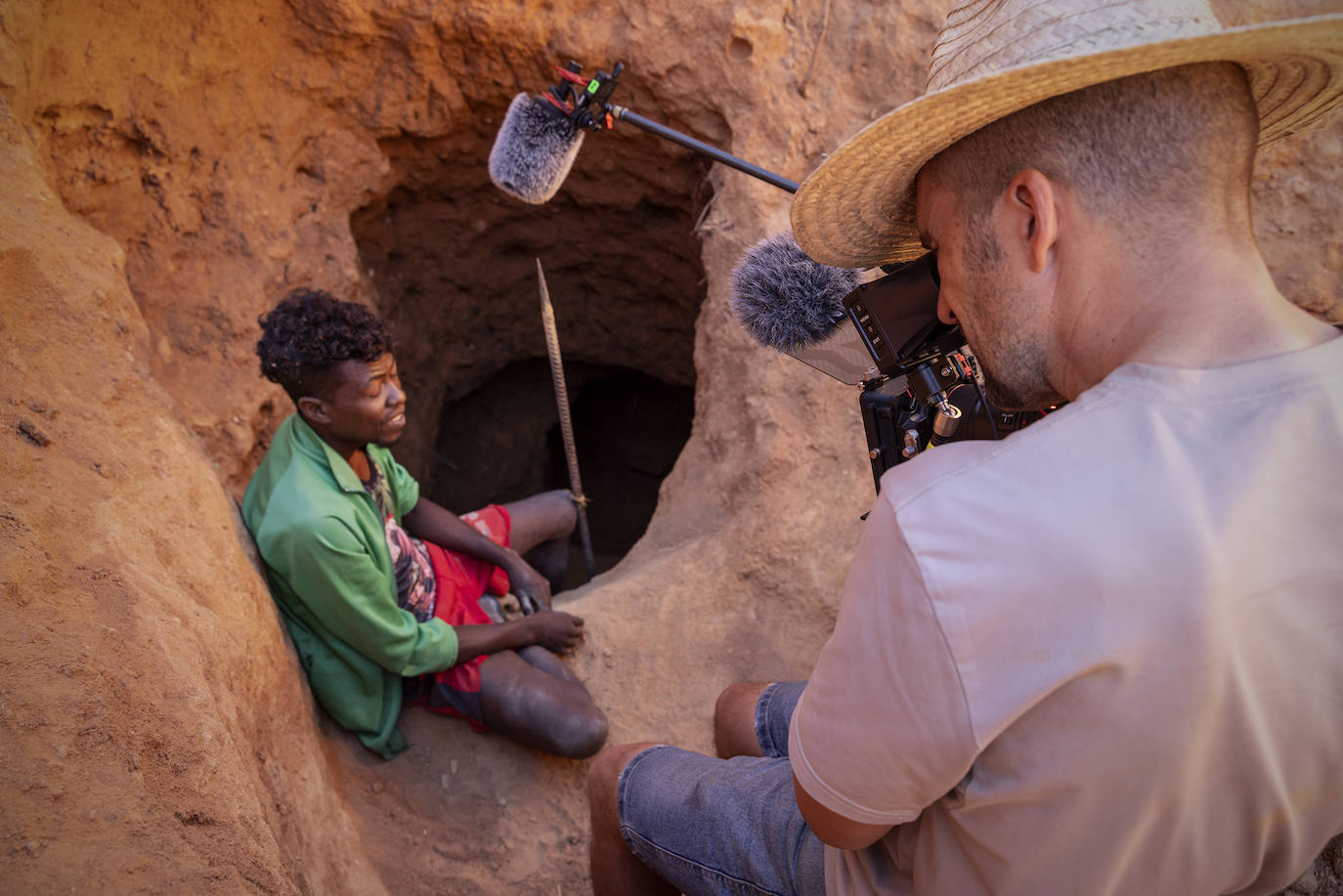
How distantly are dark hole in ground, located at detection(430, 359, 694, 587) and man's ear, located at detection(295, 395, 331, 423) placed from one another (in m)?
2.66

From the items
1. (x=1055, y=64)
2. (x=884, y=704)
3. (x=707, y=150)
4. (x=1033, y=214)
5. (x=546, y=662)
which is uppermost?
(x=707, y=150)

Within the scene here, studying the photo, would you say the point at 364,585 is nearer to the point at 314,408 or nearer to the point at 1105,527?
the point at 314,408

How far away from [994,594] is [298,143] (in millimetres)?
3317

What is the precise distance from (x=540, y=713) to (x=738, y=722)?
706mm

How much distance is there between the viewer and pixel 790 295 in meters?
1.72

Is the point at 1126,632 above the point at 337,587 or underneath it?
above

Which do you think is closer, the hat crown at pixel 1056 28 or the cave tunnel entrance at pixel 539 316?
the hat crown at pixel 1056 28

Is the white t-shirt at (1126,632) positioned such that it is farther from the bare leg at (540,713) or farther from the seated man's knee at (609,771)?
the bare leg at (540,713)

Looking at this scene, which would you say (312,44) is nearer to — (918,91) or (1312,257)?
(918,91)

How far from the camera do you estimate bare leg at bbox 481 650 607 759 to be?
7.64 ft

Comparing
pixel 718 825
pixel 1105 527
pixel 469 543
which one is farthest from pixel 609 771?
pixel 469 543

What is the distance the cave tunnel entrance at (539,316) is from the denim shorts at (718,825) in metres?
2.39

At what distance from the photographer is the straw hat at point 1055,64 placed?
2.86 ft

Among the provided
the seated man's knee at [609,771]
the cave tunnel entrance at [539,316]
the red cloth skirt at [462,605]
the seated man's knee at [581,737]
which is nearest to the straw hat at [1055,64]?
the seated man's knee at [609,771]
